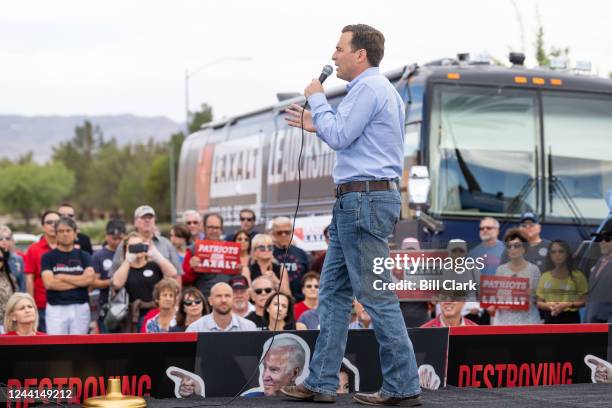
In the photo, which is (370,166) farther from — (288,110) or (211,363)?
(211,363)

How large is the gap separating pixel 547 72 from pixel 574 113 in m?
0.65

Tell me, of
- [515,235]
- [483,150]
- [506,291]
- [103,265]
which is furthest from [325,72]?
[483,150]

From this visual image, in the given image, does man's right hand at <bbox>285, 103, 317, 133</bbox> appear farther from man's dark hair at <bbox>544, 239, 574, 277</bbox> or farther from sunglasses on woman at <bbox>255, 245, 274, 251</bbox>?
sunglasses on woman at <bbox>255, 245, 274, 251</bbox>

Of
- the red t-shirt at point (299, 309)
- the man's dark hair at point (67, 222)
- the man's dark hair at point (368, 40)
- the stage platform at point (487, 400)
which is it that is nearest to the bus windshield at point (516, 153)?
the red t-shirt at point (299, 309)

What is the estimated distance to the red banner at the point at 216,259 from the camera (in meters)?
12.2

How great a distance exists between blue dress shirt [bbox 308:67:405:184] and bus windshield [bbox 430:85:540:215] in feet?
24.0

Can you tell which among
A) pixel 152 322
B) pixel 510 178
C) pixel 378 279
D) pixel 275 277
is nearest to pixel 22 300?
pixel 152 322

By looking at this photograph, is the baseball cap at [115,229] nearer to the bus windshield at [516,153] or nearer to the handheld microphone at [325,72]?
the bus windshield at [516,153]

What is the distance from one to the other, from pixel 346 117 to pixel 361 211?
52 centimetres

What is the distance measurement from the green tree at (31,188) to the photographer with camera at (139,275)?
148 metres

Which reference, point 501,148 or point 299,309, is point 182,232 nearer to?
point 299,309

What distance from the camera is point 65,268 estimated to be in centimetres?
1128

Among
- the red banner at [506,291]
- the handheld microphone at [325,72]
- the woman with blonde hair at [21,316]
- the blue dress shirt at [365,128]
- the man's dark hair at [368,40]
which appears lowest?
the woman with blonde hair at [21,316]

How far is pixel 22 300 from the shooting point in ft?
27.6
